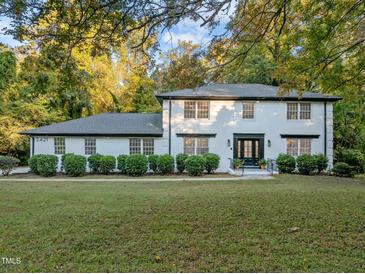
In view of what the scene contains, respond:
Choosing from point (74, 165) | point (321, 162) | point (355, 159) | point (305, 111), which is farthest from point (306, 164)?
point (74, 165)

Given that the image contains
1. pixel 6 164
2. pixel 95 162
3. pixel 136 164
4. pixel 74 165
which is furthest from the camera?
pixel 95 162

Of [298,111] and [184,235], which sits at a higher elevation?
[298,111]

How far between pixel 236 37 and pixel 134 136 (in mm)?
12964

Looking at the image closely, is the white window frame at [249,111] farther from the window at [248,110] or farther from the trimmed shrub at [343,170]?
the trimmed shrub at [343,170]

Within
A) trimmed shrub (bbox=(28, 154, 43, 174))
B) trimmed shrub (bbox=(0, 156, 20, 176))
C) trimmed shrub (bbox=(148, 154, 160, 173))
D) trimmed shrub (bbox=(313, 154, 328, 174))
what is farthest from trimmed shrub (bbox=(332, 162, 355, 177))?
trimmed shrub (bbox=(0, 156, 20, 176))

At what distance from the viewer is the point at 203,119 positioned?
784 inches

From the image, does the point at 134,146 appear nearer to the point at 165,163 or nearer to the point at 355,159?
the point at 165,163

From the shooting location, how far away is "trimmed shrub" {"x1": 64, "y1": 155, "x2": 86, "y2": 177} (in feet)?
57.0

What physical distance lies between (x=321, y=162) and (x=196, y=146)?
807 cm

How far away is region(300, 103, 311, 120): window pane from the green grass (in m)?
12.1

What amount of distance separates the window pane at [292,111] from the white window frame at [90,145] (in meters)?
13.4

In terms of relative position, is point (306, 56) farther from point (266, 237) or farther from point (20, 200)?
point (20, 200)

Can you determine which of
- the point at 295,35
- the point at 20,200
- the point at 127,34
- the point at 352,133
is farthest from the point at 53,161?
the point at 352,133

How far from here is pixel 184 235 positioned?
5.23 m
